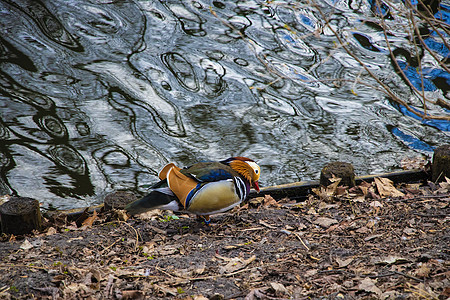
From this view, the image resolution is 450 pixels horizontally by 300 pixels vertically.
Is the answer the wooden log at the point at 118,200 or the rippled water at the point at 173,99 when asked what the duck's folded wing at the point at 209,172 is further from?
the rippled water at the point at 173,99

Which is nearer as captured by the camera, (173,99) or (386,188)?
(386,188)

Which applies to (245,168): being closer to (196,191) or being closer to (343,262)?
(196,191)

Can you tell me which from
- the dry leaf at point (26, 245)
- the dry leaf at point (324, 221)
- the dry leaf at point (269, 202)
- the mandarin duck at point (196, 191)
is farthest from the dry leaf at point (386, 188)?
the dry leaf at point (26, 245)

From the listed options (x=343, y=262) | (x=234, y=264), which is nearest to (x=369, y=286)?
(x=343, y=262)

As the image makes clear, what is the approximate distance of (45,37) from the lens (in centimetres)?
769

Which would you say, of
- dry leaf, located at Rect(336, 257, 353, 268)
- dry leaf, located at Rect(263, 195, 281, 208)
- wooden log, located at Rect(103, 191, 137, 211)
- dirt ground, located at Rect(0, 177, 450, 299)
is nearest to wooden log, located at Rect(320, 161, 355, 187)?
dirt ground, located at Rect(0, 177, 450, 299)

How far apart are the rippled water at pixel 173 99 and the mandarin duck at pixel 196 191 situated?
121 centimetres

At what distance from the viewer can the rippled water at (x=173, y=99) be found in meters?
Answer: 5.48

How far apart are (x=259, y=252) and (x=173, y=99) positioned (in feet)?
12.7

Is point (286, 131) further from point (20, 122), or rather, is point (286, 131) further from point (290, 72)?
point (20, 122)

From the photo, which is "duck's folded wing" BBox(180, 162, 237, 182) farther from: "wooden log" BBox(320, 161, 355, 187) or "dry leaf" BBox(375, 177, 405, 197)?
"dry leaf" BBox(375, 177, 405, 197)

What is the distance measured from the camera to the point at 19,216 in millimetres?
3678

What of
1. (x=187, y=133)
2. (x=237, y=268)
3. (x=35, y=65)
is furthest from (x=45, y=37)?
(x=237, y=268)

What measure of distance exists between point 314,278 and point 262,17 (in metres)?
6.82
